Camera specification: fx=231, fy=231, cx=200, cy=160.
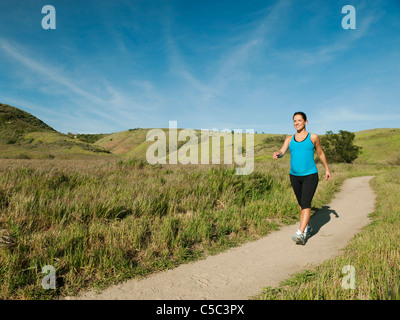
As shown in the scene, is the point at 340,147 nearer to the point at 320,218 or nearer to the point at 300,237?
the point at 320,218

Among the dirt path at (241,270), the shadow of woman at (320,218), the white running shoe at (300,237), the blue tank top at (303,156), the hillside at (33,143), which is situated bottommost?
the dirt path at (241,270)

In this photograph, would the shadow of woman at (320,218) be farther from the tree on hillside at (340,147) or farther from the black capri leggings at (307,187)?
the tree on hillside at (340,147)

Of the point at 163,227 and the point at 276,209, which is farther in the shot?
the point at 276,209

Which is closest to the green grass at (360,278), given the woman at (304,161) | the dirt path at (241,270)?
the dirt path at (241,270)

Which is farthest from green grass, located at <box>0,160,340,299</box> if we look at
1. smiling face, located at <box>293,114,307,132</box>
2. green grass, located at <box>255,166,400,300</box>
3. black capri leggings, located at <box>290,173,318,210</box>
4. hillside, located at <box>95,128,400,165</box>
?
hillside, located at <box>95,128,400,165</box>

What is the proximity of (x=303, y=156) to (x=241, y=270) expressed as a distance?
2.69m

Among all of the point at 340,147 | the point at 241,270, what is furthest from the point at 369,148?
the point at 241,270

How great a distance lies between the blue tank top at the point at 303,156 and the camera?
15.8 feet

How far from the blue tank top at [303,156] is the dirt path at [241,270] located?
156 centimetres

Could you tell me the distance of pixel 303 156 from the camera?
16.0ft

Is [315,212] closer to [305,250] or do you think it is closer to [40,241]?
[305,250]

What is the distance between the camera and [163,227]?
456 centimetres
